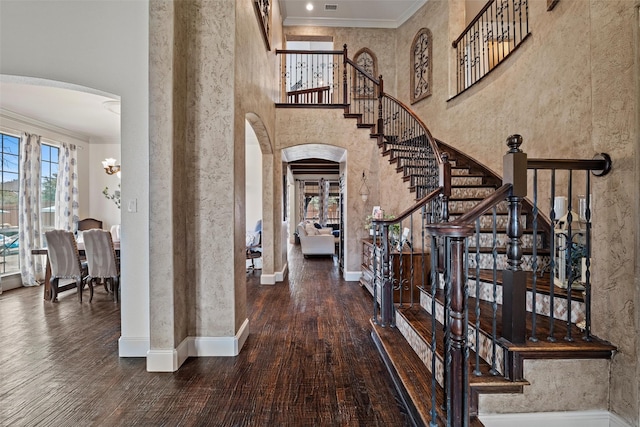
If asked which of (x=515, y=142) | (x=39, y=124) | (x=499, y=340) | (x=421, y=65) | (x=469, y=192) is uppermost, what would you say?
(x=421, y=65)

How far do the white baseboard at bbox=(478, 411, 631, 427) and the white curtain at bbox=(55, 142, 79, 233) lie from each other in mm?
7266

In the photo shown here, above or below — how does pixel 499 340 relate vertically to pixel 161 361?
above

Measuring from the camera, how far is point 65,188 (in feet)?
19.2

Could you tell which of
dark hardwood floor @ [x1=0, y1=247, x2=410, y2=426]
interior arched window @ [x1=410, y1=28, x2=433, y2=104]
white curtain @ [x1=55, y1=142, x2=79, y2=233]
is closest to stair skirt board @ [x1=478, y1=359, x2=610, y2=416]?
dark hardwood floor @ [x1=0, y1=247, x2=410, y2=426]

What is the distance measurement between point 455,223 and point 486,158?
3714mm

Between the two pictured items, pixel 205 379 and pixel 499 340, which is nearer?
pixel 499 340

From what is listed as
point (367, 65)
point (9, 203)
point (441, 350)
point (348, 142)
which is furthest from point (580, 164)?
point (9, 203)

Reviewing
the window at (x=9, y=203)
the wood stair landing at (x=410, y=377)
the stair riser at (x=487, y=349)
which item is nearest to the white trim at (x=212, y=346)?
the wood stair landing at (x=410, y=377)

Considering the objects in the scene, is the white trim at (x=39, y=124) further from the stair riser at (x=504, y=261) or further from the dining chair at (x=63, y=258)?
the stair riser at (x=504, y=261)

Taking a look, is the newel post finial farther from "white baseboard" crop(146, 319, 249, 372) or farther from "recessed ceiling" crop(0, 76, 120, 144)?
Answer: "recessed ceiling" crop(0, 76, 120, 144)

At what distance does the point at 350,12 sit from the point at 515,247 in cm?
748

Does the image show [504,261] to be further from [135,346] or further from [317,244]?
[317,244]

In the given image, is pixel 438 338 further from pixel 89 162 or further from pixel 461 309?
pixel 89 162

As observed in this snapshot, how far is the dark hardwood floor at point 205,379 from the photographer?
6.12ft
